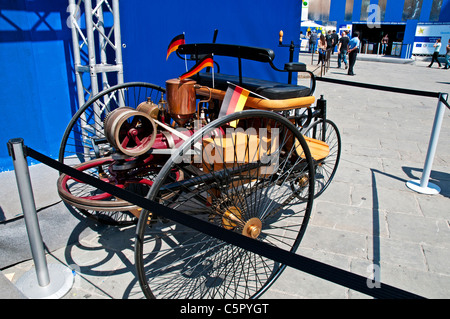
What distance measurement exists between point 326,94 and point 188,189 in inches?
324

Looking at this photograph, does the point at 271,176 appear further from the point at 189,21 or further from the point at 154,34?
the point at 189,21

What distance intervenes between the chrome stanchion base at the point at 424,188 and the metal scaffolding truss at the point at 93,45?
3.55 metres

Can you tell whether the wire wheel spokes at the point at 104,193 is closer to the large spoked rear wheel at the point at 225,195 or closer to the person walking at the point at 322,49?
the large spoked rear wheel at the point at 225,195

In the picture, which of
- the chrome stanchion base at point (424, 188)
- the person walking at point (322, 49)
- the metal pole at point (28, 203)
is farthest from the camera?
the person walking at point (322, 49)

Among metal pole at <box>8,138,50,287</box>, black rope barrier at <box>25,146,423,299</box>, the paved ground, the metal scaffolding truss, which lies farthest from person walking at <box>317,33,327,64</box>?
black rope barrier at <box>25,146,423,299</box>

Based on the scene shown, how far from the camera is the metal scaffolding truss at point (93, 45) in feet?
11.9

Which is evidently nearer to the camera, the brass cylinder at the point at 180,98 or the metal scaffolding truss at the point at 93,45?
the brass cylinder at the point at 180,98

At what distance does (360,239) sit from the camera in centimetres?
Answer: 297

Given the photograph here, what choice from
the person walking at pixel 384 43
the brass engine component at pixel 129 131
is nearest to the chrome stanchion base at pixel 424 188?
the brass engine component at pixel 129 131

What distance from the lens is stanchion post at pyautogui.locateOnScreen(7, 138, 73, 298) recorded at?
1794 mm

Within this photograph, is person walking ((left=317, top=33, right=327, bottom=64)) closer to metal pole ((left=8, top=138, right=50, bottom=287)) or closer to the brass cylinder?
the brass cylinder

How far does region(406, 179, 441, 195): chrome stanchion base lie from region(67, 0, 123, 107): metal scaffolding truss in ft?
11.6
